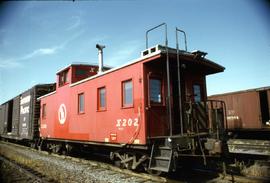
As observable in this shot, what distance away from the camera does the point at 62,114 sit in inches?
491

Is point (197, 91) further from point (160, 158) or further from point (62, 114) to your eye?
point (62, 114)

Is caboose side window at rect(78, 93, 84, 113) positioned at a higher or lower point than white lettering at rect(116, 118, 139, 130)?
higher

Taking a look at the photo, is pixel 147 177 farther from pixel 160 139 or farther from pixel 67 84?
pixel 67 84

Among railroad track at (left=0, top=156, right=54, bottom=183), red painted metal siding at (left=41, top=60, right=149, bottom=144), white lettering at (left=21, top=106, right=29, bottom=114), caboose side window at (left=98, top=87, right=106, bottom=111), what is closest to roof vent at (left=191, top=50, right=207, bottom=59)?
red painted metal siding at (left=41, top=60, right=149, bottom=144)

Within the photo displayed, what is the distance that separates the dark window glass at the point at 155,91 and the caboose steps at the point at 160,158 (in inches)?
54.4

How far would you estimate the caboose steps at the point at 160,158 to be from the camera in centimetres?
668

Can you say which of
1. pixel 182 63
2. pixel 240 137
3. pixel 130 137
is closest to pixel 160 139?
pixel 130 137

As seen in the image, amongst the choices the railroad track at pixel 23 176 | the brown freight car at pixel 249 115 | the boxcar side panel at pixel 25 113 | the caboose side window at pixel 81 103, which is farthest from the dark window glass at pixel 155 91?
the boxcar side panel at pixel 25 113

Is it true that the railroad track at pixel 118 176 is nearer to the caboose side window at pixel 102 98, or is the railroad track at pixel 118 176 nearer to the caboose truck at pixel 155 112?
the caboose truck at pixel 155 112

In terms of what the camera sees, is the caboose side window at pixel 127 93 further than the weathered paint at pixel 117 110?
Yes

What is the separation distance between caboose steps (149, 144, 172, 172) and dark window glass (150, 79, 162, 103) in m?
1.38

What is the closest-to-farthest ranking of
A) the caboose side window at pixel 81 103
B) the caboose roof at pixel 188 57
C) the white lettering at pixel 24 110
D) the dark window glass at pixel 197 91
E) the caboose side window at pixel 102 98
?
the caboose roof at pixel 188 57
the dark window glass at pixel 197 91
the caboose side window at pixel 102 98
the caboose side window at pixel 81 103
the white lettering at pixel 24 110

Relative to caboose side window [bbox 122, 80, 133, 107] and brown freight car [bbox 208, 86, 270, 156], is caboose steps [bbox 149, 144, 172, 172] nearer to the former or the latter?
caboose side window [bbox 122, 80, 133, 107]

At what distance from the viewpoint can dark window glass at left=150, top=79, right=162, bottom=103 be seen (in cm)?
771
